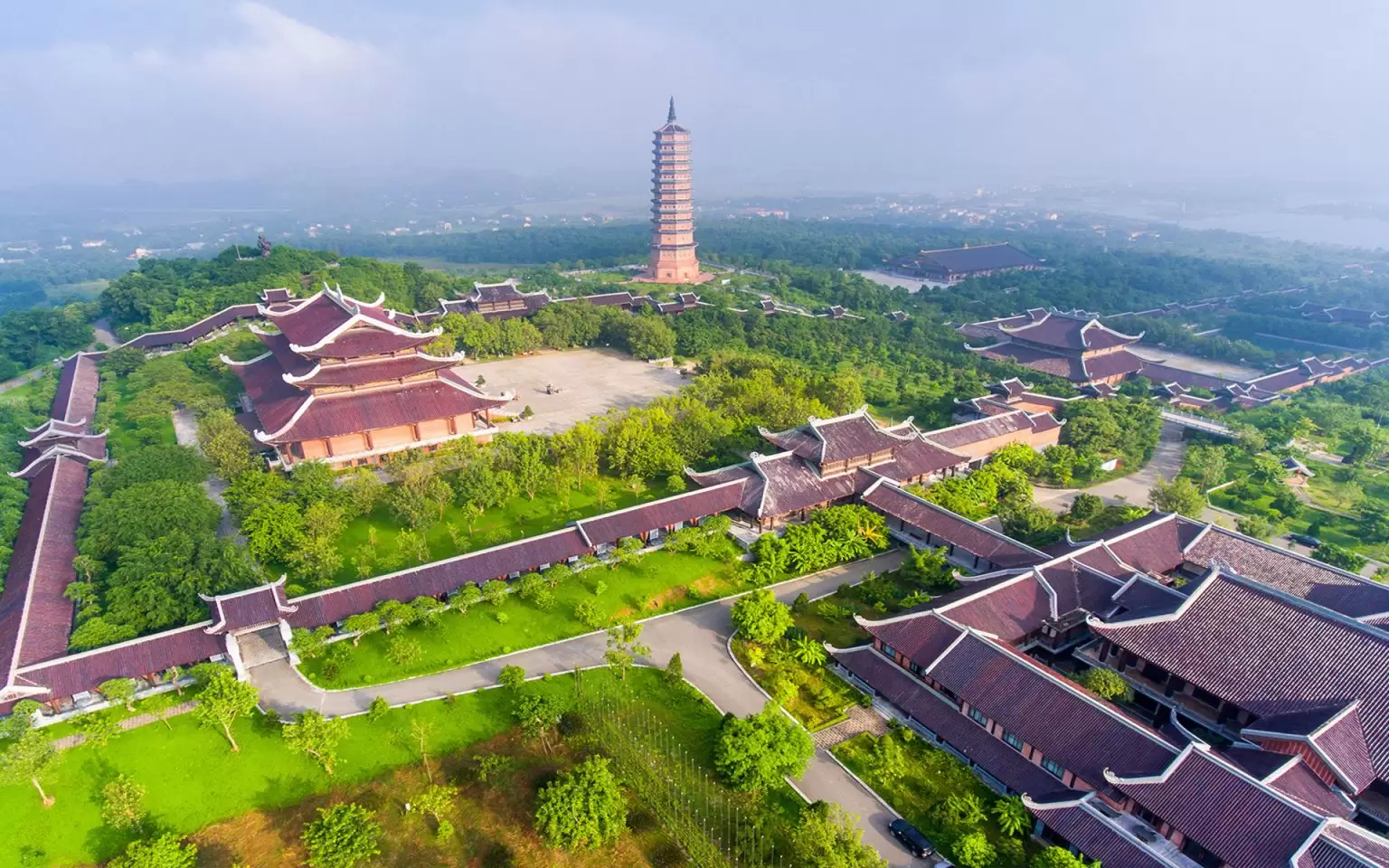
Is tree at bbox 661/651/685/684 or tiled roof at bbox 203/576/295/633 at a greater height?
tiled roof at bbox 203/576/295/633

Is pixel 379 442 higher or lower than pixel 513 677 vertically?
higher

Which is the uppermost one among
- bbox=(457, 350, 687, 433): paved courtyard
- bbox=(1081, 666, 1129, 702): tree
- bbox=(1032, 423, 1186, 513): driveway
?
bbox=(1081, 666, 1129, 702): tree

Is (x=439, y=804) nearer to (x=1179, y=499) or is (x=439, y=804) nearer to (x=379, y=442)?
(x=379, y=442)

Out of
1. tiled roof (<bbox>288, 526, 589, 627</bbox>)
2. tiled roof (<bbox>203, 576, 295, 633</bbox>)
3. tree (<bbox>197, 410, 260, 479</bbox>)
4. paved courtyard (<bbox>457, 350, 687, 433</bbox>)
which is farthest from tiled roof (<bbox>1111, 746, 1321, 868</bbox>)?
tree (<bbox>197, 410, 260, 479</bbox>)

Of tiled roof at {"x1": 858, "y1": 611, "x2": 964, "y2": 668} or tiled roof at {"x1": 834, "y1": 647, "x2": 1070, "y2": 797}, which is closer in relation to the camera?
tiled roof at {"x1": 834, "y1": 647, "x2": 1070, "y2": 797}

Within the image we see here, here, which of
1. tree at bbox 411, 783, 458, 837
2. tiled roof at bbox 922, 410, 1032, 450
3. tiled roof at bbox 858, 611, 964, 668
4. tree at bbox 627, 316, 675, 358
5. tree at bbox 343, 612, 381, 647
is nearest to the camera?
tree at bbox 411, 783, 458, 837

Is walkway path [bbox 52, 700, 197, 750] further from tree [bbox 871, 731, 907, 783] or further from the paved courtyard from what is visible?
the paved courtyard

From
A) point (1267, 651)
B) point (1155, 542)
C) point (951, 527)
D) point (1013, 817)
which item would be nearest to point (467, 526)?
point (951, 527)

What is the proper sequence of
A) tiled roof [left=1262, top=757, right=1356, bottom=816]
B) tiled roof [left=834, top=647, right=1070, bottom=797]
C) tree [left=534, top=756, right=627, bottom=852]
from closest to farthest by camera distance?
tiled roof [left=1262, top=757, right=1356, bottom=816] < tree [left=534, top=756, right=627, bottom=852] < tiled roof [left=834, top=647, right=1070, bottom=797]
